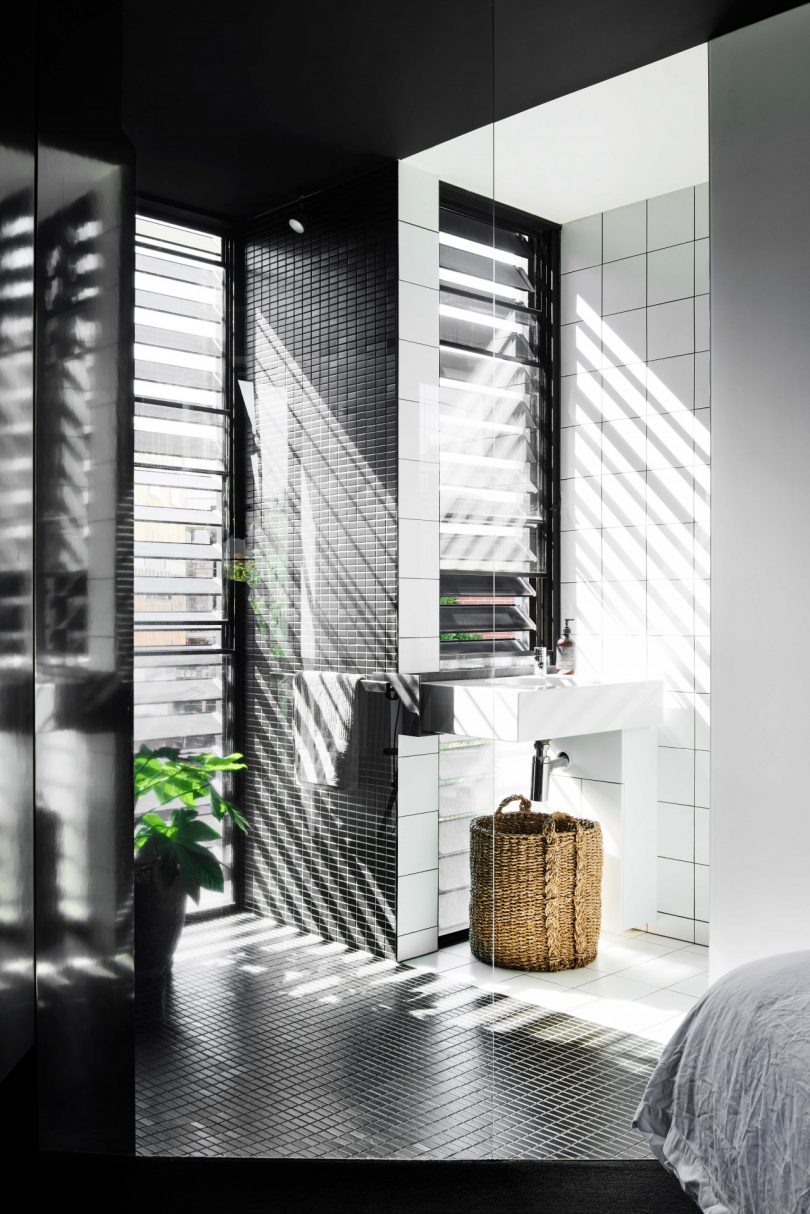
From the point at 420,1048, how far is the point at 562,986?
0.99m

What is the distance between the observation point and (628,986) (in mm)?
3287

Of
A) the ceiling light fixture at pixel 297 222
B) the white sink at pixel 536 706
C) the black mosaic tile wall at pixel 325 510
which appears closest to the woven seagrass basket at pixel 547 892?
the white sink at pixel 536 706

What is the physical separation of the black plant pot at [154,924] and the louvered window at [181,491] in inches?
3.2

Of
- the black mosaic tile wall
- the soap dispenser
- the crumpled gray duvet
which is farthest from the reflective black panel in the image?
the soap dispenser

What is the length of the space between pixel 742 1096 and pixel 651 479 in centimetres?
263

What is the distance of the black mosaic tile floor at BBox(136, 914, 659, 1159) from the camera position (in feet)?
7.39

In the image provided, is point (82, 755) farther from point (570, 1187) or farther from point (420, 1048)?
point (570, 1187)

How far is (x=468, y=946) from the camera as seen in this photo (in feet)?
7.80

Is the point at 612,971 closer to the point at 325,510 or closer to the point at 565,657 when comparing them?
the point at 565,657

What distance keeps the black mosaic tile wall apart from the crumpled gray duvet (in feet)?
2.38

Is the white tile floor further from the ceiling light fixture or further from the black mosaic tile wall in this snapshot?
the ceiling light fixture

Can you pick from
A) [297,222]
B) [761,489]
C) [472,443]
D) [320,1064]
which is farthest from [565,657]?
[297,222]

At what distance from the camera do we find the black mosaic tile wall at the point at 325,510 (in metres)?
2.31

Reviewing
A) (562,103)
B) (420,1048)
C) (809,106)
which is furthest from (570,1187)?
(562,103)
